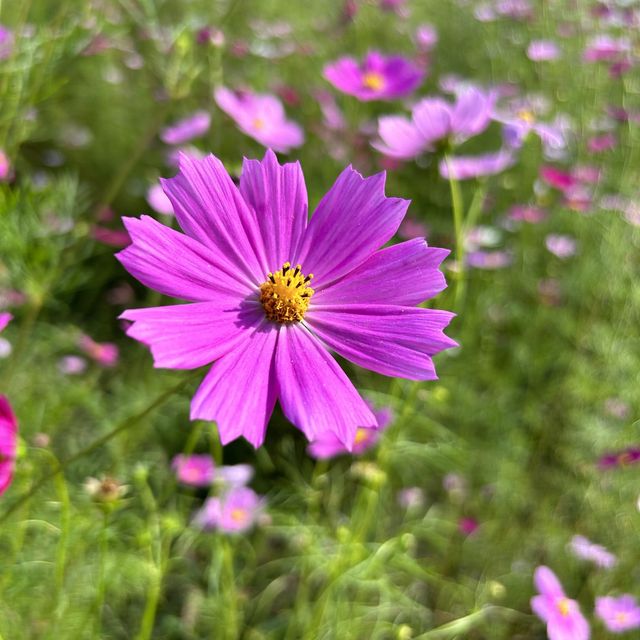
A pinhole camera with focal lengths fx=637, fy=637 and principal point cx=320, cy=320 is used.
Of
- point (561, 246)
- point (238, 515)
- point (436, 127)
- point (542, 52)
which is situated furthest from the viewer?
point (542, 52)

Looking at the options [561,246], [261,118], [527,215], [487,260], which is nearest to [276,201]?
[261,118]

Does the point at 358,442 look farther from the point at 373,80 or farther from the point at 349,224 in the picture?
the point at 373,80

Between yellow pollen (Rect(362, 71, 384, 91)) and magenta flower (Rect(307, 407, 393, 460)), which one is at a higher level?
yellow pollen (Rect(362, 71, 384, 91))

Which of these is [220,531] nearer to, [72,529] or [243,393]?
[72,529]

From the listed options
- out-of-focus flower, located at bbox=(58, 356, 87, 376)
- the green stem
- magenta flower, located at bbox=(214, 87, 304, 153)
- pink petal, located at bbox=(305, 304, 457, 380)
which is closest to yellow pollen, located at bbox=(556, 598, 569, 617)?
pink petal, located at bbox=(305, 304, 457, 380)

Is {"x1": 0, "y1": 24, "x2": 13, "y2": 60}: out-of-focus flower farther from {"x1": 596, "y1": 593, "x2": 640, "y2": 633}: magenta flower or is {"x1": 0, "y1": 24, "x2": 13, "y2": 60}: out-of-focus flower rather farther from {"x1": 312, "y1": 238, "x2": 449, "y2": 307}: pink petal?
{"x1": 596, "y1": 593, "x2": 640, "y2": 633}: magenta flower

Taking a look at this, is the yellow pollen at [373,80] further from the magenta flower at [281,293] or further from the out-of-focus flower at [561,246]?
the magenta flower at [281,293]
